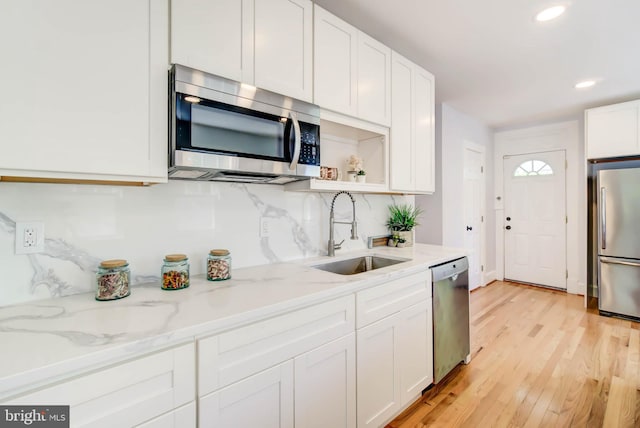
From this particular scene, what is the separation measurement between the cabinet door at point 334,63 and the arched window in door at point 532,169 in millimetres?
4060

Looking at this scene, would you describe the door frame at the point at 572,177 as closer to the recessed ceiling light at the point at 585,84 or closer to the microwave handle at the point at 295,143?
the recessed ceiling light at the point at 585,84

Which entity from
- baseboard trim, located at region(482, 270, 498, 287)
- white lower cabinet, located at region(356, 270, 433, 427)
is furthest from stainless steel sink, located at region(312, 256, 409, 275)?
baseboard trim, located at region(482, 270, 498, 287)

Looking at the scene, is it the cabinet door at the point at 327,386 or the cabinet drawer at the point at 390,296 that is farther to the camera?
the cabinet drawer at the point at 390,296

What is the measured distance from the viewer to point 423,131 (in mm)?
2504

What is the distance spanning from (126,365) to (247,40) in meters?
1.37

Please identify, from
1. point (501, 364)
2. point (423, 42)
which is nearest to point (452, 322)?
point (501, 364)

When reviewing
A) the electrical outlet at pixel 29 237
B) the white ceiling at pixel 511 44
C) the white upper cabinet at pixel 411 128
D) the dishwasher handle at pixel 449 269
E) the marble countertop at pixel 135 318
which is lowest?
the dishwasher handle at pixel 449 269

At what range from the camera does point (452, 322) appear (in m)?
2.18

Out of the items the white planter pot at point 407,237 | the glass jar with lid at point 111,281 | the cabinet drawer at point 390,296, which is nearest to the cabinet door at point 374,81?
the white planter pot at point 407,237

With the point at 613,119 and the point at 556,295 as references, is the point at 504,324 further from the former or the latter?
the point at 613,119

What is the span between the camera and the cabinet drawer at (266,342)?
3.22 ft

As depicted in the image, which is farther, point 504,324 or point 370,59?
point 504,324

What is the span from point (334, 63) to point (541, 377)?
2682 millimetres

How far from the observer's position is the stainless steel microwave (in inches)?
46.6
